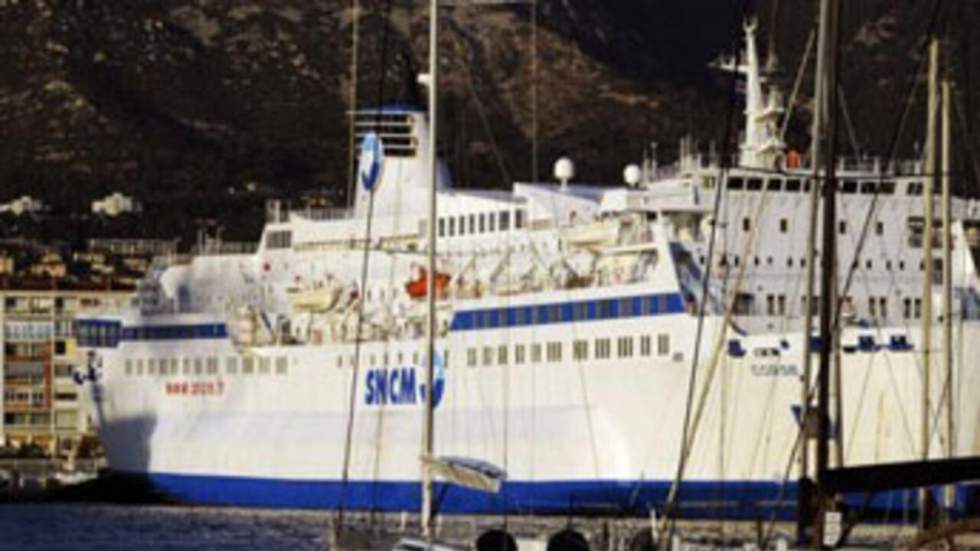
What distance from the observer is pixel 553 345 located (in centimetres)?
8069

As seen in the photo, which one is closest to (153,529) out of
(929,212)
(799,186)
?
(799,186)

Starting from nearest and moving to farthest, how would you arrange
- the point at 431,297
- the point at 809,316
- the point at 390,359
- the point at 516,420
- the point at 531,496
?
1. the point at 809,316
2. the point at 431,297
3. the point at 531,496
4. the point at 516,420
5. the point at 390,359

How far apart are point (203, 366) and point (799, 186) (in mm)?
21752

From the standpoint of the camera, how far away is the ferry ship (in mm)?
74438

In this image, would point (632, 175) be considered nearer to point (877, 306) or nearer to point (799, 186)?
point (799, 186)

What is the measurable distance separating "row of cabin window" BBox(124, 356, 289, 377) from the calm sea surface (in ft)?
12.9

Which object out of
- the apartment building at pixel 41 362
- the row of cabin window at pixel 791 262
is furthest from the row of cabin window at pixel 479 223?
the apartment building at pixel 41 362

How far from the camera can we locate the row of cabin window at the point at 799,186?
80562 millimetres

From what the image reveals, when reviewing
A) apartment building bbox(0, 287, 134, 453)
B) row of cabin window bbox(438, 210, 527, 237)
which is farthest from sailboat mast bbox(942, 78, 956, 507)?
apartment building bbox(0, 287, 134, 453)

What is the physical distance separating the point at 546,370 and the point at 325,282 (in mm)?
13273

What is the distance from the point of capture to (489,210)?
287ft

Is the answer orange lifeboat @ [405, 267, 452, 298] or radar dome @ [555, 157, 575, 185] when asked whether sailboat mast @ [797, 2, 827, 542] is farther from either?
radar dome @ [555, 157, 575, 185]

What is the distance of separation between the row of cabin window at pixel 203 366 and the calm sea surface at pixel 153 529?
3.94 m

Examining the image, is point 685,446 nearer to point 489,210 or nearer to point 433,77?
point 433,77
